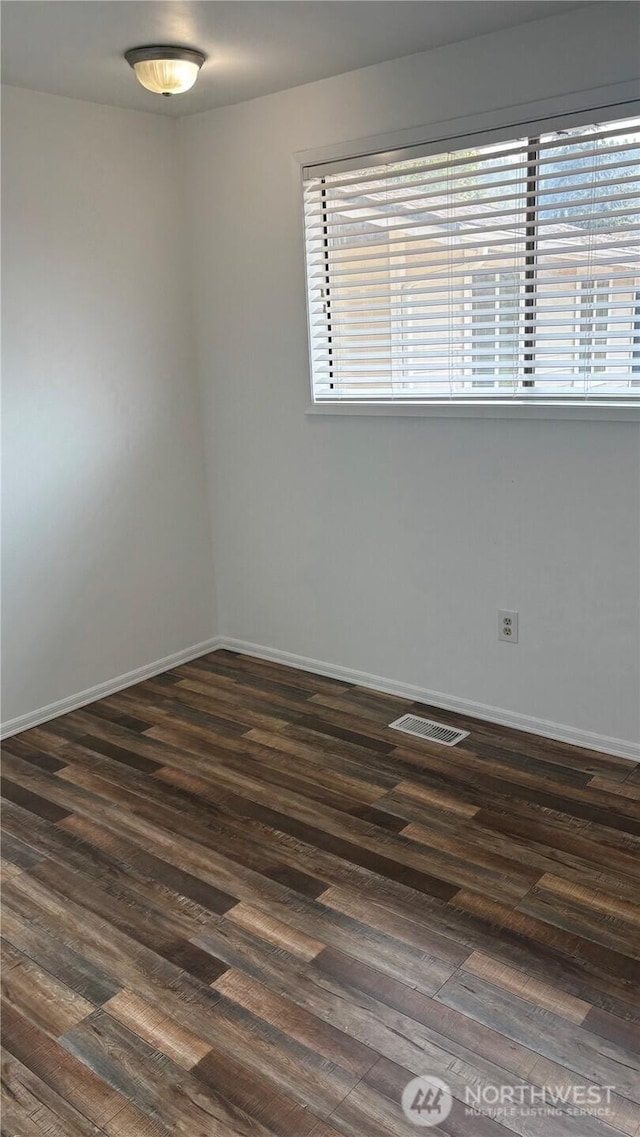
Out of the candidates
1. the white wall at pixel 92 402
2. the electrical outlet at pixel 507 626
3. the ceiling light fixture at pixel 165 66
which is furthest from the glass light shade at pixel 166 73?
the electrical outlet at pixel 507 626

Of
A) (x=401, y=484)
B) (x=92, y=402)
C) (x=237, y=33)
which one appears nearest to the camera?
(x=237, y=33)

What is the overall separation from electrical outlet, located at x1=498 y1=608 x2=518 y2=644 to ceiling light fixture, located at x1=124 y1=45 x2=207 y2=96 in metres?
2.15

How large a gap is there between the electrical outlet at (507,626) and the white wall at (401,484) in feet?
0.10

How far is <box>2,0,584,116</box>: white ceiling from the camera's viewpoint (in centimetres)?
244

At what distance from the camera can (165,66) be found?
2797mm

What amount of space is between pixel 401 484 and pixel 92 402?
52.5 inches

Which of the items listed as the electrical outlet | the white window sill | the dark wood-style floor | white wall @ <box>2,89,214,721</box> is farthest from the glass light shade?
the dark wood-style floor

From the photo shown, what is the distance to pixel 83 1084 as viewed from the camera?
1.83 meters

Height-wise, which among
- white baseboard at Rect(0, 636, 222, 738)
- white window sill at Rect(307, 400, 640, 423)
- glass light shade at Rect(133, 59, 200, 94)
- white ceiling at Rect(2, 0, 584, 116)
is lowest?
white baseboard at Rect(0, 636, 222, 738)

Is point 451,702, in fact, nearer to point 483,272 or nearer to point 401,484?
point 401,484

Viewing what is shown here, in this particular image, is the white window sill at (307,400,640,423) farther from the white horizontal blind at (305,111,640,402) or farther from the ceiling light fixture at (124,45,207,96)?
the ceiling light fixture at (124,45,207,96)

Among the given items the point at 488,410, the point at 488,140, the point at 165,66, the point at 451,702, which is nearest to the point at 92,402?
the point at 165,66

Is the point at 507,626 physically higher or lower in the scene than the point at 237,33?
lower

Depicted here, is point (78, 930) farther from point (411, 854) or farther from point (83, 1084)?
point (411, 854)
